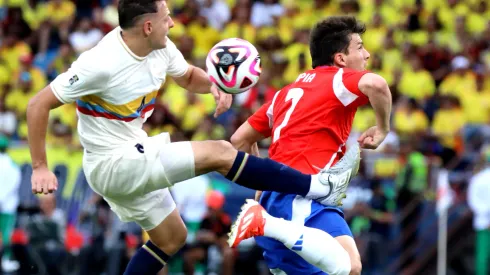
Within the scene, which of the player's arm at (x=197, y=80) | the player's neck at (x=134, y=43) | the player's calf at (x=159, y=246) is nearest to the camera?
the player's neck at (x=134, y=43)

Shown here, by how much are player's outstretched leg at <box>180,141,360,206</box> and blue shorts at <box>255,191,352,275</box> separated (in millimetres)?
153

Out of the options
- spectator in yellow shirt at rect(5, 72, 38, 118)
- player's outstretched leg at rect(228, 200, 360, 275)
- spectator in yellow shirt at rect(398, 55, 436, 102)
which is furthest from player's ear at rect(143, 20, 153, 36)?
spectator in yellow shirt at rect(398, 55, 436, 102)

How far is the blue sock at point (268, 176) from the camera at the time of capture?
712 cm

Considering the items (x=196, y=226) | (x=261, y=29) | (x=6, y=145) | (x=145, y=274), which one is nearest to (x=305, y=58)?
(x=261, y=29)

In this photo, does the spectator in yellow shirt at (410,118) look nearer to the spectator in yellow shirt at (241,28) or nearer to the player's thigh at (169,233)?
the spectator in yellow shirt at (241,28)

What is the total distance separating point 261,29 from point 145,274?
34.5ft

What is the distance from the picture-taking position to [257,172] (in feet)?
23.4

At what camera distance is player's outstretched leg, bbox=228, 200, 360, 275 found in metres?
7.11

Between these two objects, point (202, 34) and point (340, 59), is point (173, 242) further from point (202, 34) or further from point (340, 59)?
point (202, 34)

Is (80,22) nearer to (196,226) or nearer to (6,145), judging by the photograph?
(6,145)

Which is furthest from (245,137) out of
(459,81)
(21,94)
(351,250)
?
(459,81)

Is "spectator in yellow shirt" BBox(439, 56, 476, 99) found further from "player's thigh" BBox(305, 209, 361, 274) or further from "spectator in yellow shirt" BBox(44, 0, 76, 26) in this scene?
"player's thigh" BBox(305, 209, 361, 274)

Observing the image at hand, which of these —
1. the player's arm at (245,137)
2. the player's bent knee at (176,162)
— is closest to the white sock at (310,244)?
the player's bent knee at (176,162)

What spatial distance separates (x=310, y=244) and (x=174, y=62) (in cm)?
200
